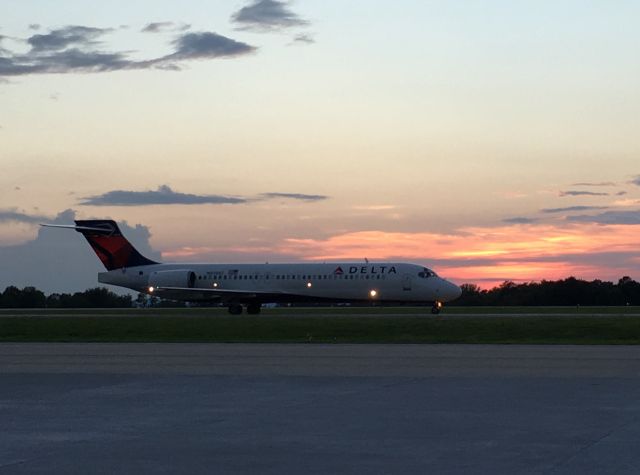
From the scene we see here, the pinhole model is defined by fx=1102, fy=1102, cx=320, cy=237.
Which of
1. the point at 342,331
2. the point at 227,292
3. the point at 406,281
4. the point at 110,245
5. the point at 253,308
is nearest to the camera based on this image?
the point at 342,331

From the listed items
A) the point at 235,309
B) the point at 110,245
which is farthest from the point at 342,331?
the point at 110,245

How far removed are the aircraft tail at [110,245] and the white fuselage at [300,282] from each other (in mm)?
1702

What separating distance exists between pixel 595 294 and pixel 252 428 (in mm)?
115080

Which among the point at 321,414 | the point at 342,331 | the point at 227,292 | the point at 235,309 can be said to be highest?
the point at 227,292

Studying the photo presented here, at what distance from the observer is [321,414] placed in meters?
15.4

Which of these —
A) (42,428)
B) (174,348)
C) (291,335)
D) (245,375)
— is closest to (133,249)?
(291,335)

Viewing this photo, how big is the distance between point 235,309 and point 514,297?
6077 centimetres

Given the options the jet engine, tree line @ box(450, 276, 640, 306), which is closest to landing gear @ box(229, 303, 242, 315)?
the jet engine

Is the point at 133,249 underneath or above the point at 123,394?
above

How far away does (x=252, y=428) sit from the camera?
13961 mm

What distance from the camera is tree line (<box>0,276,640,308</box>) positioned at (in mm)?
124125

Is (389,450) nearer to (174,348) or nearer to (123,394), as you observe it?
(123,394)

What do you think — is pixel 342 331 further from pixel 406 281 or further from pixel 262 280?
pixel 262 280

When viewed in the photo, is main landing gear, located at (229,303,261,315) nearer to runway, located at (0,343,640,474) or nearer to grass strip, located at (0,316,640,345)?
grass strip, located at (0,316,640,345)
